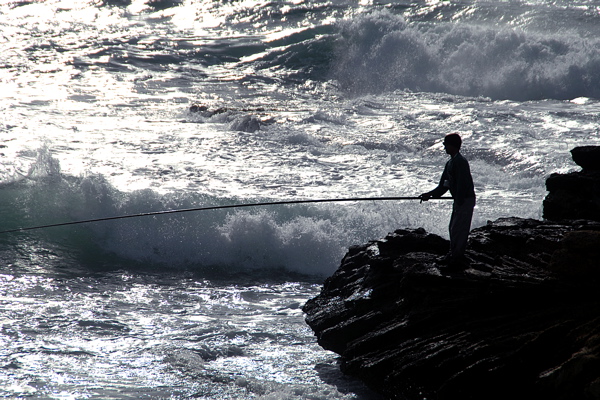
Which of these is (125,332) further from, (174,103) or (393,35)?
(393,35)

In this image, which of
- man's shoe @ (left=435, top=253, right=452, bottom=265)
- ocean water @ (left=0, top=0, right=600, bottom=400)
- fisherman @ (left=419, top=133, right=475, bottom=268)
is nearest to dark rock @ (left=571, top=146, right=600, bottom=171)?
fisherman @ (left=419, top=133, right=475, bottom=268)

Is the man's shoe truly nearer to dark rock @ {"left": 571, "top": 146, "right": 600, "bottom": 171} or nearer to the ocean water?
the ocean water

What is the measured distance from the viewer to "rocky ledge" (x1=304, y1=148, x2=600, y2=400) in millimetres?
4770

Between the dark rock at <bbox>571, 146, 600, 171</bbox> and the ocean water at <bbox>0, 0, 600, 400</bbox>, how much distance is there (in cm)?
321

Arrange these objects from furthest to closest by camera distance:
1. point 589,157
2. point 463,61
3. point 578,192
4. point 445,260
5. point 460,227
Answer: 1. point 463,61
2. point 589,157
3. point 578,192
4. point 445,260
5. point 460,227

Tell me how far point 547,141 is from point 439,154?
2.67 m

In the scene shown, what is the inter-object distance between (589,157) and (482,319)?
2.50m

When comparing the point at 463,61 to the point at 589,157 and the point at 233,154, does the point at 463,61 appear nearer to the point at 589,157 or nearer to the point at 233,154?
the point at 233,154

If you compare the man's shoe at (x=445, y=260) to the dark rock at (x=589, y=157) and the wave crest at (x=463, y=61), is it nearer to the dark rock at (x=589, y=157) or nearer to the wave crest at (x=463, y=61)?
the dark rock at (x=589, y=157)

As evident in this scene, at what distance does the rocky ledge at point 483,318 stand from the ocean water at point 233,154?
61cm

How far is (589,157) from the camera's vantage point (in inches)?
268

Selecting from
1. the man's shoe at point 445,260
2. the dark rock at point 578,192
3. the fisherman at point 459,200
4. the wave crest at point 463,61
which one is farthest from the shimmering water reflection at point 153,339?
the wave crest at point 463,61

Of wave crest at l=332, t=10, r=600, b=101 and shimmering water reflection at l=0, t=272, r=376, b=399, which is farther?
wave crest at l=332, t=10, r=600, b=101

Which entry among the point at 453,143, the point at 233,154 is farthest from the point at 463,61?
the point at 453,143
